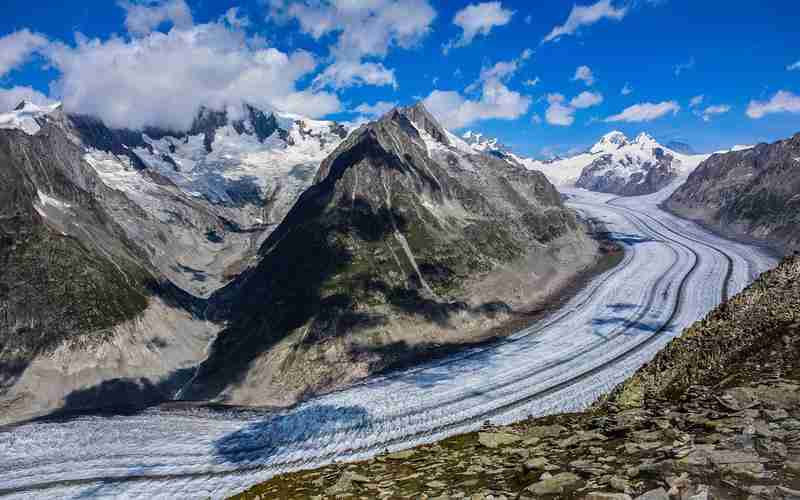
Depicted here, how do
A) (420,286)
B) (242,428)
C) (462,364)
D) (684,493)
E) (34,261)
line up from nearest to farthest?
1. (684,493)
2. (242,428)
3. (462,364)
4. (34,261)
5. (420,286)

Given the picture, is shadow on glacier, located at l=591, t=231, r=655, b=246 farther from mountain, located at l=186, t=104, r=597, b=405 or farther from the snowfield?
the snowfield

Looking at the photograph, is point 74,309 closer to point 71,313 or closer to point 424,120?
point 71,313

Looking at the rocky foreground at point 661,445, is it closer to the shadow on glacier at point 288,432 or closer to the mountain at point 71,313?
the shadow on glacier at point 288,432

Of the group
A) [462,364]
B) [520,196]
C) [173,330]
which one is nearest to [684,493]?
[462,364]

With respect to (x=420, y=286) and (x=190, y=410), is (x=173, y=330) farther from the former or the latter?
(x=420, y=286)

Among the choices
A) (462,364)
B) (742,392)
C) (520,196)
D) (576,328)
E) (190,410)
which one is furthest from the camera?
(520,196)

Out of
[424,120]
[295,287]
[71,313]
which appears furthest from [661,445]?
[424,120]
